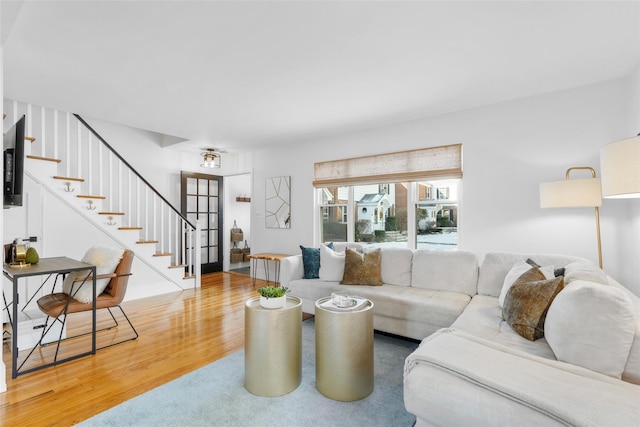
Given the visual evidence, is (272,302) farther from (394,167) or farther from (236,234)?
(236,234)

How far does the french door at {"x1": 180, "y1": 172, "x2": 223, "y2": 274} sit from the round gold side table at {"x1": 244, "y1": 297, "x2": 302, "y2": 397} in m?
4.65

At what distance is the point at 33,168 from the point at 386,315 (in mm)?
4436

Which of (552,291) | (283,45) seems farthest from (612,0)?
(283,45)

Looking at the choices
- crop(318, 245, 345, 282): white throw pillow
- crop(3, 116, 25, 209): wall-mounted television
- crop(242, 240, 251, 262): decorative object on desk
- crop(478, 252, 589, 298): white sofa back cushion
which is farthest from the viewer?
crop(242, 240, 251, 262): decorative object on desk

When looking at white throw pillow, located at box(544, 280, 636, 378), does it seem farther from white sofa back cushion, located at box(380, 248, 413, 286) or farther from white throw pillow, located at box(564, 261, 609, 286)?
white sofa back cushion, located at box(380, 248, 413, 286)

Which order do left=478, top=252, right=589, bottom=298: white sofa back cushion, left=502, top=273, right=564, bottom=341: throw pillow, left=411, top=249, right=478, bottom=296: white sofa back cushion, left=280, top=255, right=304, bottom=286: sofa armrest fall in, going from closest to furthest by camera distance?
1. left=502, top=273, right=564, bottom=341: throw pillow
2. left=478, top=252, right=589, bottom=298: white sofa back cushion
3. left=411, top=249, right=478, bottom=296: white sofa back cushion
4. left=280, top=255, right=304, bottom=286: sofa armrest

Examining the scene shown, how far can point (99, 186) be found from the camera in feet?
16.3

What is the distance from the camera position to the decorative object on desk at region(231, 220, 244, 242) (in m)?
7.21

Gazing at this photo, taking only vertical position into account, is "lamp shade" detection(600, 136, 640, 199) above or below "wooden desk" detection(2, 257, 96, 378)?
above

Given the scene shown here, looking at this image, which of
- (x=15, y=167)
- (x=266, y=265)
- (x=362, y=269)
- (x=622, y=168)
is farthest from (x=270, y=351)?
(x=266, y=265)

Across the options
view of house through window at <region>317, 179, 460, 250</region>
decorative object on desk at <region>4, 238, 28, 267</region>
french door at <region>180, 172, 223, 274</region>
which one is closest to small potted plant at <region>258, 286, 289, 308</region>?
decorative object on desk at <region>4, 238, 28, 267</region>

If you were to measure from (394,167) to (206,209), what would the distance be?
13.4 feet

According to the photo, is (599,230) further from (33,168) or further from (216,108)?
(33,168)

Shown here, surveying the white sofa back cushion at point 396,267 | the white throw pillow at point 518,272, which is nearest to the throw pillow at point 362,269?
the white sofa back cushion at point 396,267
